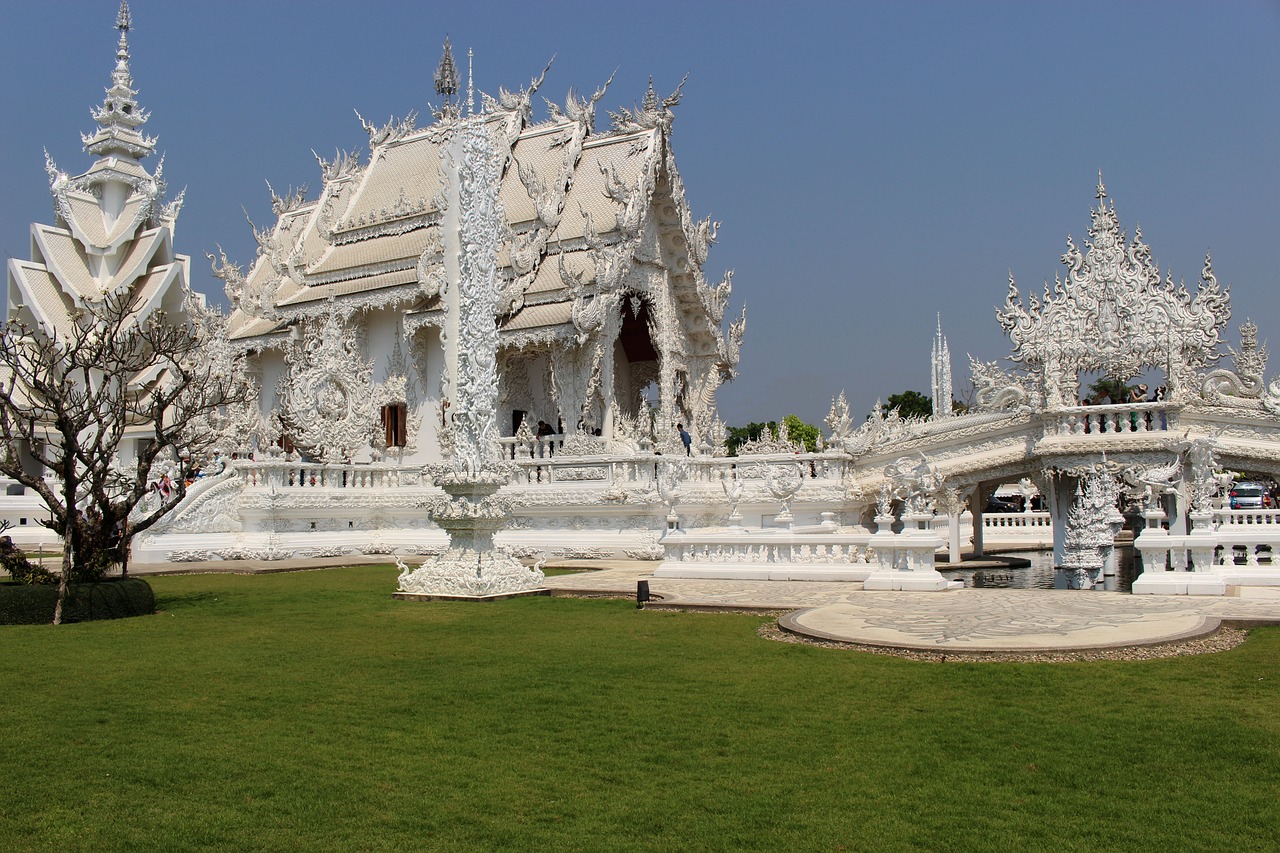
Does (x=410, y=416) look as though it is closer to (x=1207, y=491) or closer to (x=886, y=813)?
(x=1207, y=491)

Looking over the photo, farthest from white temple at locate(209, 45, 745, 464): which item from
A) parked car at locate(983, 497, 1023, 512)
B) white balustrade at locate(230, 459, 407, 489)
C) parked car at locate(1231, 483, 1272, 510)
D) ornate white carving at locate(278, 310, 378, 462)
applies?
parked car at locate(1231, 483, 1272, 510)

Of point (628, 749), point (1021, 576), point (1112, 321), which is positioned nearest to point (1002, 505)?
point (1112, 321)

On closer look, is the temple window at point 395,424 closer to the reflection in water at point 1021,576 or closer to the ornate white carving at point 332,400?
the ornate white carving at point 332,400

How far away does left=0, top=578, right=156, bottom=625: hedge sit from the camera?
9703 mm

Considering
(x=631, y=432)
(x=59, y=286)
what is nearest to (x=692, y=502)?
(x=631, y=432)

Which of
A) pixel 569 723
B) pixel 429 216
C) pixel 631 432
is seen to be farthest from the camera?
pixel 429 216

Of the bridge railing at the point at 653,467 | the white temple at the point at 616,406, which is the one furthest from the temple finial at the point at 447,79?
the bridge railing at the point at 653,467

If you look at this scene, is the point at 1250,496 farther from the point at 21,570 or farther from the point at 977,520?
the point at 21,570

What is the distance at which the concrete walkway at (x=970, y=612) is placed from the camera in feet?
24.8

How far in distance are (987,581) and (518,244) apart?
12283 mm

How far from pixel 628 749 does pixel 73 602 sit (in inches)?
271

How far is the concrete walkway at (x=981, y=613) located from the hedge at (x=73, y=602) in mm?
4385

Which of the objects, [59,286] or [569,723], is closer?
[569,723]

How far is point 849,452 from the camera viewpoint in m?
17.5
